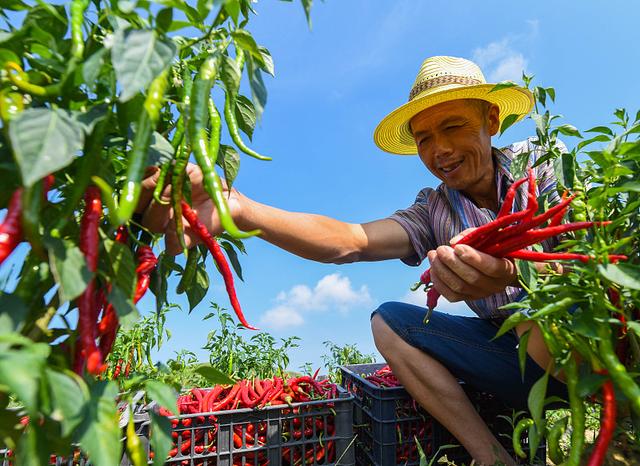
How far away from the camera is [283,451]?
109 inches

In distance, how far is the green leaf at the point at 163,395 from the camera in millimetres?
918

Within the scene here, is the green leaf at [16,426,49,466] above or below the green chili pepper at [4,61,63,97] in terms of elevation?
below

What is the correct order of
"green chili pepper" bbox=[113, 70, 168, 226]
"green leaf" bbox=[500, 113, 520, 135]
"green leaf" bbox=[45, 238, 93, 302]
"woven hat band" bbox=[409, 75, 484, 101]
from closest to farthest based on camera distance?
"green leaf" bbox=[45, 238, 93, 302] < "green chili pepper" bbox=[113, 70, 168, 226] < "green leaf" bbox=[500, 113, 520, 135] < "woven hat band" bbox=[409, 75, 484, 101]

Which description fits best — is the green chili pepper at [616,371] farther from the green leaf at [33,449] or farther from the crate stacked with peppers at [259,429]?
the crate stacked with peppers at [259,429]

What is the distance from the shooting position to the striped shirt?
2.81 meters

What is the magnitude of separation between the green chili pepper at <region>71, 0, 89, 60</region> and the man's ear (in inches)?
104

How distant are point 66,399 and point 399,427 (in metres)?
2.27

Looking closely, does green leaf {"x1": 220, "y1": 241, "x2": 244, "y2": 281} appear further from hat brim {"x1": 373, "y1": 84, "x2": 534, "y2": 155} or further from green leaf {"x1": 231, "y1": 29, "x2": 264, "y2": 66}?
hat brim {"x1": 373, "y1": 84, "x2": 534, "y2": 155}

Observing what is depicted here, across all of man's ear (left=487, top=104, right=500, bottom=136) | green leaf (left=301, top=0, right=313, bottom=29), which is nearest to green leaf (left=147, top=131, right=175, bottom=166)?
green leaf (left=301, top=0, right=313, bottom=29)

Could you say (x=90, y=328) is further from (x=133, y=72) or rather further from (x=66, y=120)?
(x=133, y=72)

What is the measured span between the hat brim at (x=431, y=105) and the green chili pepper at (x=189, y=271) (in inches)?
65.9

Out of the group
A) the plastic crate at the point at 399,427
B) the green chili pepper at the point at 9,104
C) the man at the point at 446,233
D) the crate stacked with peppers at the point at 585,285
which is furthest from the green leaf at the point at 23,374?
the plastic crate at the point at 399,427

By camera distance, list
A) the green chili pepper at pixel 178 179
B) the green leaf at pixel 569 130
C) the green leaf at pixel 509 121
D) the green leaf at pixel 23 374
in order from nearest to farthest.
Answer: the green leaf at pixel 23 374, the green chili pepper at pixel 178 179, the green leaf at pixel 569 130, the green leaf at pixel 509 121

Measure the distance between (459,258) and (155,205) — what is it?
111cm
